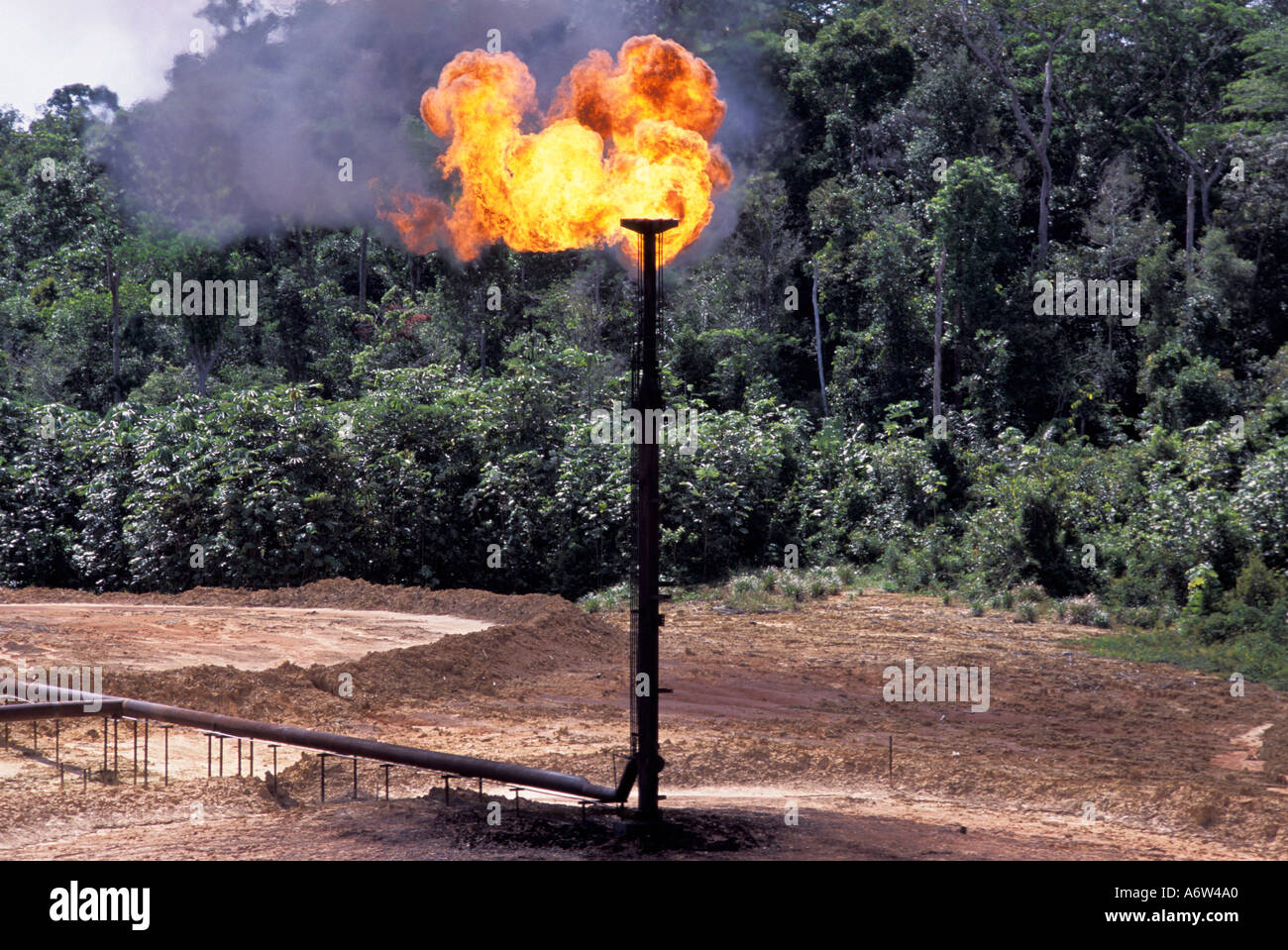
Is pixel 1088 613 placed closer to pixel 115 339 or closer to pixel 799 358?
pixel 799 358

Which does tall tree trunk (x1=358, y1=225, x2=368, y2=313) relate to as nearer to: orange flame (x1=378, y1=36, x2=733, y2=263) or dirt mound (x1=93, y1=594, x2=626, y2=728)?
dirt mound (x1=93, y1=594, x2=626, y2=728)

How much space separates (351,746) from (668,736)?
13.5 feet

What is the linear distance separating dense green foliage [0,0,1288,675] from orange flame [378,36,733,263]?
11.6 meters

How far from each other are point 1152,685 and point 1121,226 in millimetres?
20105

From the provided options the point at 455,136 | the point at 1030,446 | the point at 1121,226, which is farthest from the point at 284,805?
the point at 1121,226

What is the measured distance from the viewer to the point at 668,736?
35.9 ft

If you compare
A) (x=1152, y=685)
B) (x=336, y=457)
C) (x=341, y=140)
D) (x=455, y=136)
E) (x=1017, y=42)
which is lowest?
(x=1152, y=685)

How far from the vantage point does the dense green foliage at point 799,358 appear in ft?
70.5

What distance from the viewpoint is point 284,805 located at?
7.53 metres

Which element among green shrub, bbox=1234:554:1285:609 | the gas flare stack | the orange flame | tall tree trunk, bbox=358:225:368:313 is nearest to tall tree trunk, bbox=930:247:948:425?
green shrub, bbox=1234:554:1285:609

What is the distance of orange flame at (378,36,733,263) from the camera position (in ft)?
24.3

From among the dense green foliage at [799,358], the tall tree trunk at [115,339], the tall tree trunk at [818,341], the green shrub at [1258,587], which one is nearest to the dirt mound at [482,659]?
the dense green foliage at [799,358]

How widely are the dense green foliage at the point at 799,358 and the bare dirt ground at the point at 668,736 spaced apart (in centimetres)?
294
